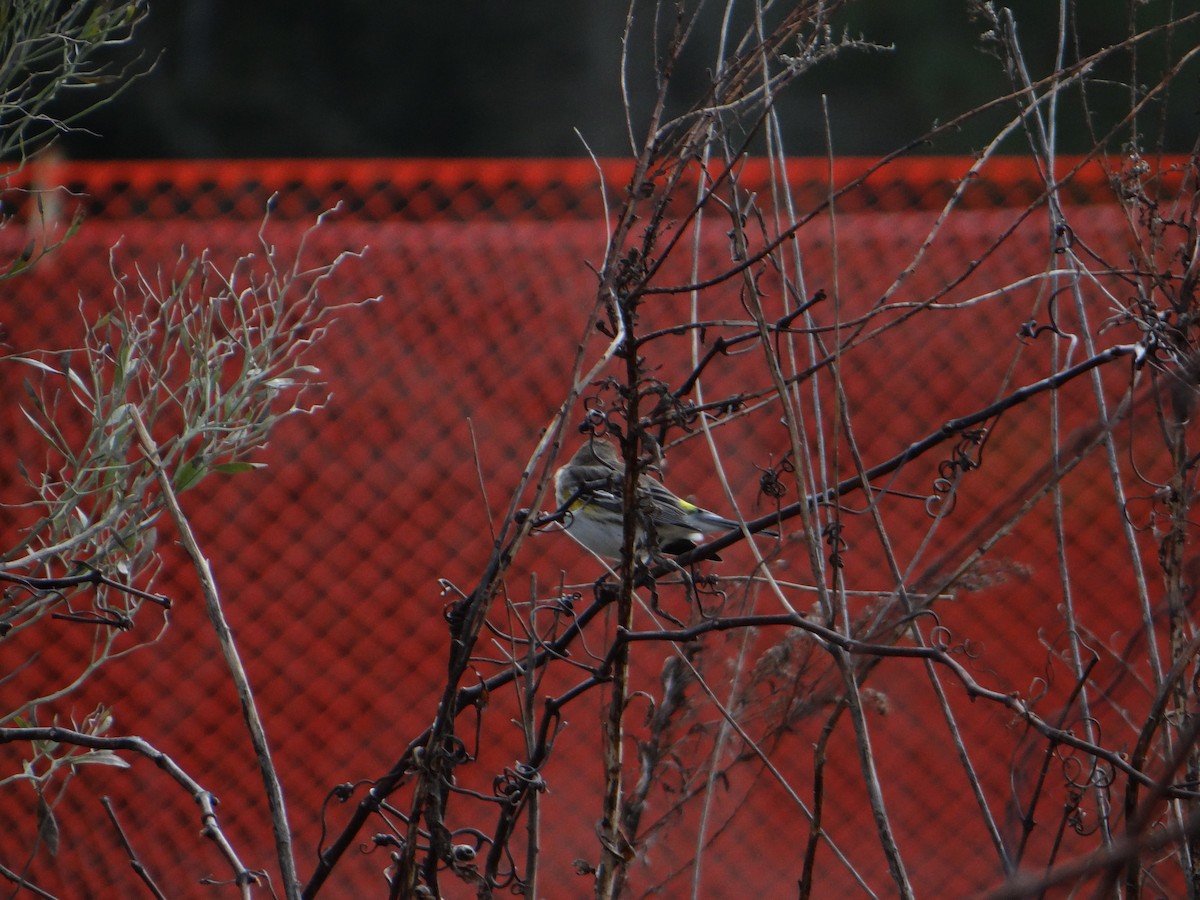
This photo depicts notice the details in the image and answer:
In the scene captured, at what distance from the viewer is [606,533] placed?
3924 mm

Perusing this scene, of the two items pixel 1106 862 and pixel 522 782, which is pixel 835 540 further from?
pixel 1106 862

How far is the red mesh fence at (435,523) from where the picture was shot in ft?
17.1

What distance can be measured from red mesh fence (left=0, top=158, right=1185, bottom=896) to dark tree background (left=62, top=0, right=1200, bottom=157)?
32.5 feet

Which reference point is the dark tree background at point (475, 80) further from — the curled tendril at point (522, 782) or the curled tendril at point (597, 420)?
the curled tendril at point (522, 782)

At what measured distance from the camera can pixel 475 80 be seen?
17359 millimetres

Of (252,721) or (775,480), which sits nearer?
(252,721)

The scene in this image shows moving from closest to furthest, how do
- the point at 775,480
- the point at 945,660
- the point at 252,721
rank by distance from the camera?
1. the point at 945,660
2. the point at 252,721
3. the point at 775,480

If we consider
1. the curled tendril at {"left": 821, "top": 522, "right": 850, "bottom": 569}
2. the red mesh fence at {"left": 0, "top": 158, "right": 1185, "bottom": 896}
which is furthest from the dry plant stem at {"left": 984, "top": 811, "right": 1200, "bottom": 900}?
the red mesh fence at {"left": 0, "top": 158, "right": 1185, "bottom": 896}

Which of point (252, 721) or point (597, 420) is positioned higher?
point (597, 420)

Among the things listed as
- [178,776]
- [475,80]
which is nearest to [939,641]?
[178,776]

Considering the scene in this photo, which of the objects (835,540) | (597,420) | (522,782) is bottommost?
(522,782)

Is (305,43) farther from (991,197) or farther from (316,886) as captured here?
(316,886)

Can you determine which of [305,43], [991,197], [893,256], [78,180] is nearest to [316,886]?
[893,256]

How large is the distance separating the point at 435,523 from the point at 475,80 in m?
13.0
